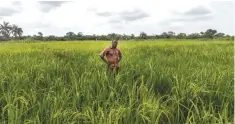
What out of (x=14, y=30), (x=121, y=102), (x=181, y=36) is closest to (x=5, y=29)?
(x=14, y=30)

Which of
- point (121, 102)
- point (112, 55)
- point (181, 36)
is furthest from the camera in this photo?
point (181, 36)

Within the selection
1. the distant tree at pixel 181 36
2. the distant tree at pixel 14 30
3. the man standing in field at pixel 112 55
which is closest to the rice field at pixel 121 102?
the man standing in field at pixel 112 55

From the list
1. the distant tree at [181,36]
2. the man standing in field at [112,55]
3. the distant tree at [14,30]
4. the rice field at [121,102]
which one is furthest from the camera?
the distant tree at [14,30]

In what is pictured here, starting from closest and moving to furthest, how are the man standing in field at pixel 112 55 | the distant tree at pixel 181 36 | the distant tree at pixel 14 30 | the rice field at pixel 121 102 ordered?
the rice field at pixel 121 102 → the man standing in field at pixel 112 55 → the distant tree at pixel 181 36 → the distant tree at pixel 14 30

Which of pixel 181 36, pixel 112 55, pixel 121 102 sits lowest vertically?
pixel 181 36

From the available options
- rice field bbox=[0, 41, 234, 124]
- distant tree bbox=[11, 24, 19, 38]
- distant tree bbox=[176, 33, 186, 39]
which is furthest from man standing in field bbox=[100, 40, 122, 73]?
distant tree bbox=[11, 24, 19, 38]

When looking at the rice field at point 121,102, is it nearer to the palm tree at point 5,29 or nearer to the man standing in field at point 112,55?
Result: the man standing in field at point 112,55

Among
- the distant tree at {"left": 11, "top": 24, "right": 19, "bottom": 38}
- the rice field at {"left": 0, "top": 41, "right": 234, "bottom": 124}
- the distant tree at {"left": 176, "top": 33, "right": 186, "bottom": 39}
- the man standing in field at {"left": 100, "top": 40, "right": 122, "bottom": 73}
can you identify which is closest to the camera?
the rice field at {"left": 0, "top": 41, "right": 234, "bottom": 124}

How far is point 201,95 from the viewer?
3.96m

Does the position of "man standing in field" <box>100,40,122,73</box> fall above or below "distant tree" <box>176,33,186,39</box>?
above

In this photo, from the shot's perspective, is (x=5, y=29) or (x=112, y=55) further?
(x=5, y=29)

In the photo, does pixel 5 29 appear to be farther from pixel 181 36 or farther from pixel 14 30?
pixel 181 36

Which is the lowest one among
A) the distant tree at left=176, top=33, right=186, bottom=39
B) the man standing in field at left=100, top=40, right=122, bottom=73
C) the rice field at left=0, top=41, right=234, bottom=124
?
the distant tree at left=176, top=33, right=186, bottom=39

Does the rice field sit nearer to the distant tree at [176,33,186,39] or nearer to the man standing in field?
the man standing in field
